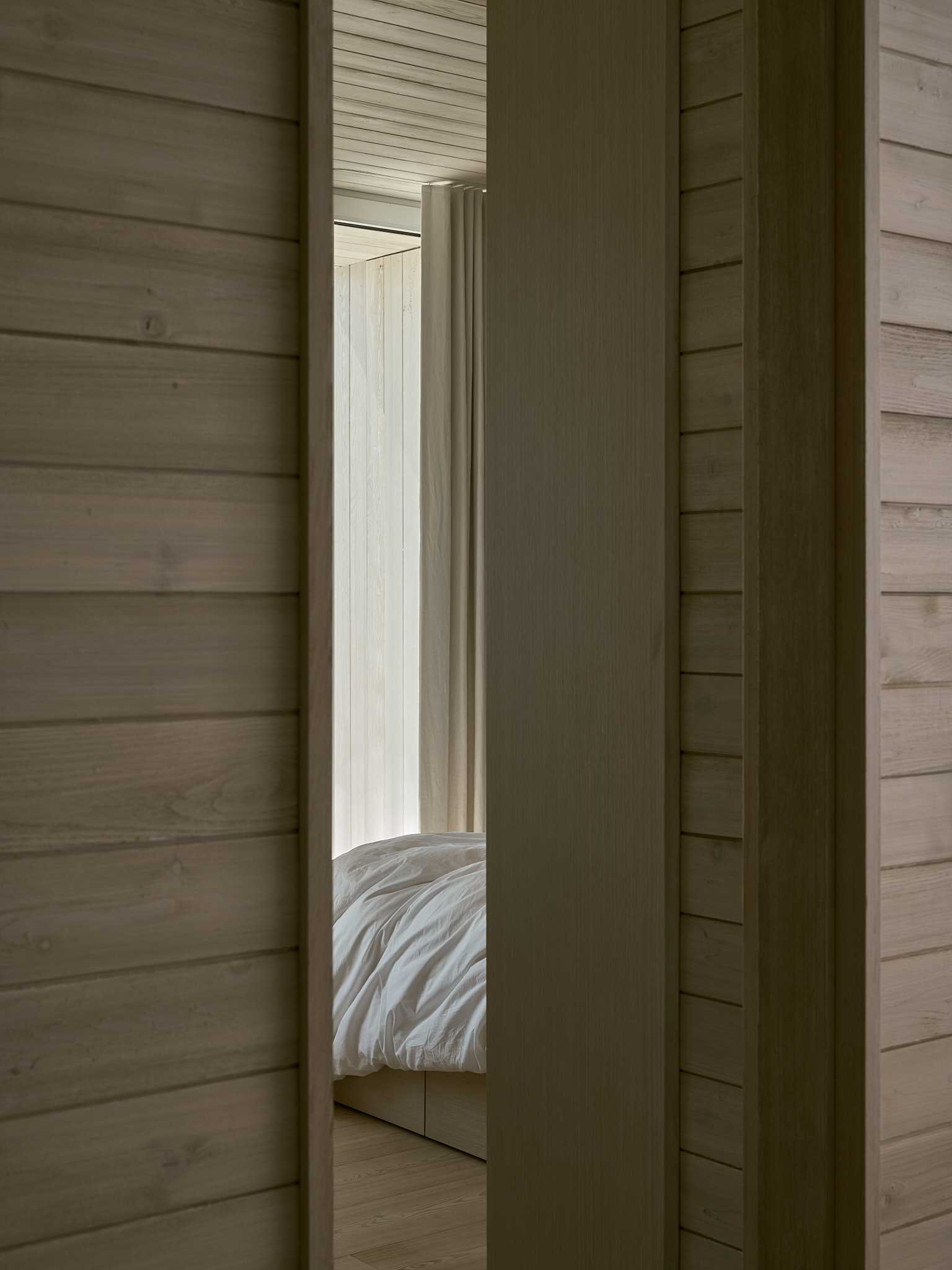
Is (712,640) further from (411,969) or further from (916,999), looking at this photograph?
(411,969)

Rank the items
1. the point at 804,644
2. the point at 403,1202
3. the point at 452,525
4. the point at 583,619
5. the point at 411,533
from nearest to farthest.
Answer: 1. the point at 804,644
2. the point at 583,619
3. the point at 403,1202
4. the point at 452,525
5. the point at 411,533

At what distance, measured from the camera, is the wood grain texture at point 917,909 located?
194 cm

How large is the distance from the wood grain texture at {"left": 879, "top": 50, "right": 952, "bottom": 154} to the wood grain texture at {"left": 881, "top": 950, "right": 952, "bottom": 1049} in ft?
3.54

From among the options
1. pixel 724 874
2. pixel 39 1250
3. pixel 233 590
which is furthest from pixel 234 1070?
pixel 724 874

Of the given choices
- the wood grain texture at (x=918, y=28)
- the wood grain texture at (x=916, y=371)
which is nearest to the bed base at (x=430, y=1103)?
the wood grain texture at (x=916, y=371)

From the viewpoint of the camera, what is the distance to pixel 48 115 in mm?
1274

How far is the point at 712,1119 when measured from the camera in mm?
2016

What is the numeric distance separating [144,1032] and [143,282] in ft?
2.19

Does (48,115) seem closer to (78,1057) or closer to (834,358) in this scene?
(78,1057)

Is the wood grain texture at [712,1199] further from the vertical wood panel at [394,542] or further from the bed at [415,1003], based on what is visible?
the vertical wood panel at [394,542]

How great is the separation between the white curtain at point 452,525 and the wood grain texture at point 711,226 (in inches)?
143

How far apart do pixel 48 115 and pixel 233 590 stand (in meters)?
0.44

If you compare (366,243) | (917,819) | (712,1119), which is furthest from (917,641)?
(366,243)

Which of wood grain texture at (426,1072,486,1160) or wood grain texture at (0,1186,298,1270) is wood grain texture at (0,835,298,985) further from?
wood grain texture at (426,1072,486,1160)
